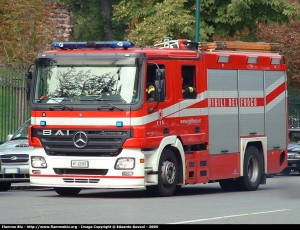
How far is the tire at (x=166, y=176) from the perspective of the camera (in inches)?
870

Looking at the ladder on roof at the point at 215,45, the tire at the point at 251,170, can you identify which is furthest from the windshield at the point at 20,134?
the tire at the point at 251,170

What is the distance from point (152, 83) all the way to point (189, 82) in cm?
166

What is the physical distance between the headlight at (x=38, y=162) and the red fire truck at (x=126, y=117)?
0.07 feet

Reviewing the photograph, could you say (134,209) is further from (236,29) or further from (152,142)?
(236,29)

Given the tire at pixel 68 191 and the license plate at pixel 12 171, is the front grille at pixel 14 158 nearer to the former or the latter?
the license plate at pixel 12 171

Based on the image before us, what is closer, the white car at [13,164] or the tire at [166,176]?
the tire at [166,176]

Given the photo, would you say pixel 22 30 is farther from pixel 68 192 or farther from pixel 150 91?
pixel 150 91

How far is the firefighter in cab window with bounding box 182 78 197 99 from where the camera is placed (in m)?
23.0

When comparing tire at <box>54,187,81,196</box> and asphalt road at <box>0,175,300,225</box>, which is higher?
tire at <box>54,187,81,196</box>

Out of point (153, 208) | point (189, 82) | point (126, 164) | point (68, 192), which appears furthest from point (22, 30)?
point (153, 208)

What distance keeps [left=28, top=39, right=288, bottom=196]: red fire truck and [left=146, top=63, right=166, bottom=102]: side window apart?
2 centimetres

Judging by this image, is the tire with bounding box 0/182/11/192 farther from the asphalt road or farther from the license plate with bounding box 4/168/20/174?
the asphalt road

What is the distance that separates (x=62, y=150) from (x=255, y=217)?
608cm

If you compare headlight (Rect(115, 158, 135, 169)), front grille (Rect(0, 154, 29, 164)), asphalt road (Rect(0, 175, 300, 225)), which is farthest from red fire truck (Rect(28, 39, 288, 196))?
front grille (Rect(0, 154, 29, 164))
